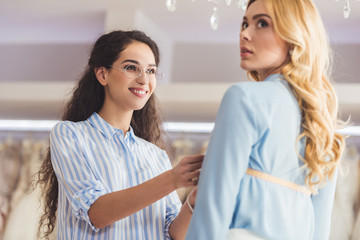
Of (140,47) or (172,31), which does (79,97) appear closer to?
(140,47)

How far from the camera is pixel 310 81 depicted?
4.08ft

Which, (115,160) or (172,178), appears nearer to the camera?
(172,178)

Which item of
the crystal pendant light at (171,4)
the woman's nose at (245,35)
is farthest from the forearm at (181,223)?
the crystal pendant light at (171,4)

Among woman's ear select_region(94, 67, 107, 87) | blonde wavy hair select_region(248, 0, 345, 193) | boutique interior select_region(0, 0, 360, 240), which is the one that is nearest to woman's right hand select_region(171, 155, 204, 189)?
blonde wavy hair select_region(248, 0, 345, 193)

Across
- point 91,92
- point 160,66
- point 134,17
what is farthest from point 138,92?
point 160,66

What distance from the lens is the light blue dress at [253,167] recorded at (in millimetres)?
1101

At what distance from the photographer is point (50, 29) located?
3430 mm

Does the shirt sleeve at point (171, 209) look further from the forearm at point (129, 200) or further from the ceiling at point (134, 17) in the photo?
the ceiling at point (134, 17)

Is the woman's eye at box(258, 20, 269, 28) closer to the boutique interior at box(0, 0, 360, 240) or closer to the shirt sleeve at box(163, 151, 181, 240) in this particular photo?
the shirt sleeve at box(163, 151, 181, 240)

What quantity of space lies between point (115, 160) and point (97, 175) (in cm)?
9

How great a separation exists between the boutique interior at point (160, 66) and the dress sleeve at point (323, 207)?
4.30 feet

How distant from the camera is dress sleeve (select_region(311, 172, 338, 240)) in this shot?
1349 mm

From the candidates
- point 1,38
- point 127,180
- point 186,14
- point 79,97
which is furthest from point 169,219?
point 1,38

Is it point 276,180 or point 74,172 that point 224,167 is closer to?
point 276,180
